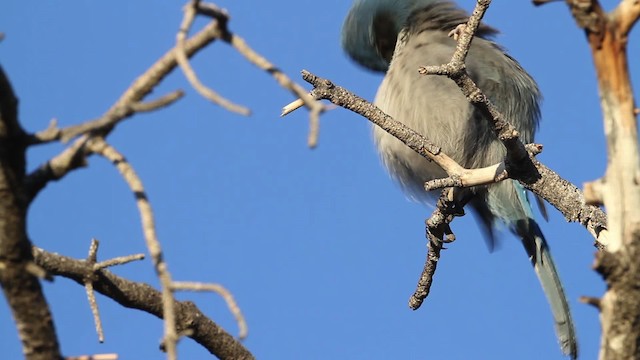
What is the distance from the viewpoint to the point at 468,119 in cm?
489

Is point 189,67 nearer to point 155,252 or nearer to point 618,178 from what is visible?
point 155,252

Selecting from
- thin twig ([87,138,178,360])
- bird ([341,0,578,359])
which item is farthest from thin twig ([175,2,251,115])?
bird ([341,0,578,359])

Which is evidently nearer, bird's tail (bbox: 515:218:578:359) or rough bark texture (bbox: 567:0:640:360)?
rough bark texture (bbox: 567:0:640:360)

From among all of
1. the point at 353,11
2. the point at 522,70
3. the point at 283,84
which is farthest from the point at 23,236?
the point at 353,11

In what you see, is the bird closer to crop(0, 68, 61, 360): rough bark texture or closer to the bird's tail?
the bird's tail

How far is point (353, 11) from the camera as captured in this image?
575 centimetres

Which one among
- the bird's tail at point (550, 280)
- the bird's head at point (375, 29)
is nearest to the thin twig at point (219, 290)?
the bird's tail at point (550, 280)

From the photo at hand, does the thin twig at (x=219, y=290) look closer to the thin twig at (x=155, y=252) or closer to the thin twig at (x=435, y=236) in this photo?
the thin twig at (x=155, y=252)

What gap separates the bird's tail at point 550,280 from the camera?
4.46m

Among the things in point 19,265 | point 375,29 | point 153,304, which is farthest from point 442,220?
point 19,265

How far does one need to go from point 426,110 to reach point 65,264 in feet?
9.10

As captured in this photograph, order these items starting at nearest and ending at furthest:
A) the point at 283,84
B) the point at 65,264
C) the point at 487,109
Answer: the point at 283,84
the point at 65,264
the point at 487,109

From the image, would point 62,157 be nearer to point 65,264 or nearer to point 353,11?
point 65,264

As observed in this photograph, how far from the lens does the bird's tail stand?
14.6 ft
